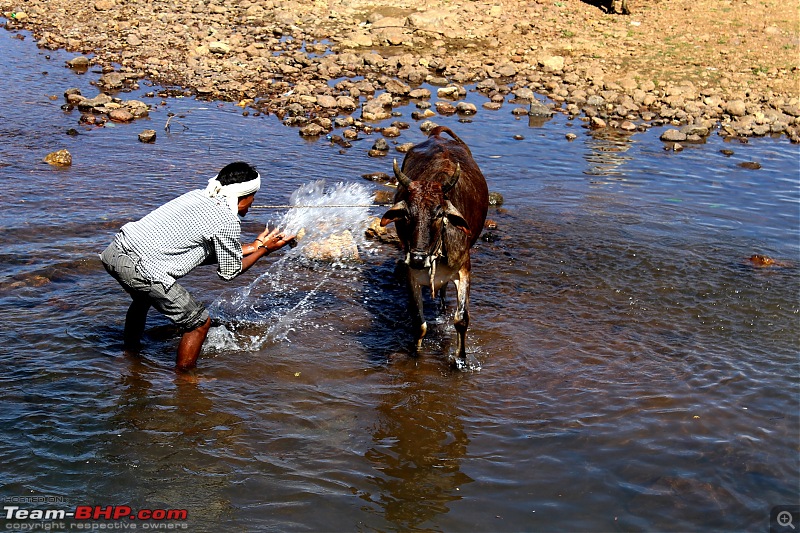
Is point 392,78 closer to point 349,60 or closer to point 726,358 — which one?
point 349,60

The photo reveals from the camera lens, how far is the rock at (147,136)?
1251 cm

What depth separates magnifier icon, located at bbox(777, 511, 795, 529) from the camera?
496 centimetres

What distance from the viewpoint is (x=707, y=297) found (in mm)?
8344

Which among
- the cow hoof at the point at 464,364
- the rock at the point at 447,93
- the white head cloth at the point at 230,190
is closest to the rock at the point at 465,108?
the rock at the point at 447,93

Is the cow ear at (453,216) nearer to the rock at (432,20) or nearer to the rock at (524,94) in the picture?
the rock at (524,94)

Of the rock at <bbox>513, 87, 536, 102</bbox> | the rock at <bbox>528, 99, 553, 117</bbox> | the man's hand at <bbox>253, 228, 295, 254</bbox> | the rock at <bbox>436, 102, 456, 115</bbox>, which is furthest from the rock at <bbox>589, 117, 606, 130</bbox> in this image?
the man's hand at <bbox>253, 228, 295, 254</bbox>

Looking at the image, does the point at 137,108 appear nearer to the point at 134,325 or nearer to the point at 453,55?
the point at 453,55

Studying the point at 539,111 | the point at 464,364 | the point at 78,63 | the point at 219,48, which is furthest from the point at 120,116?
the point at 464,364

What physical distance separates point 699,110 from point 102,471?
13582mm

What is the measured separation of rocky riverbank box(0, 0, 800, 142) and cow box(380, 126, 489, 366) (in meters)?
5.89

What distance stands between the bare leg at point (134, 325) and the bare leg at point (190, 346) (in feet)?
1.71

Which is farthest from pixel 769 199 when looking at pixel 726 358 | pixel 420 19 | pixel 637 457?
pixel 420 19

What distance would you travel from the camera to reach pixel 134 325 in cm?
666

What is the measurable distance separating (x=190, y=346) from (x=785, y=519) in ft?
15.1
